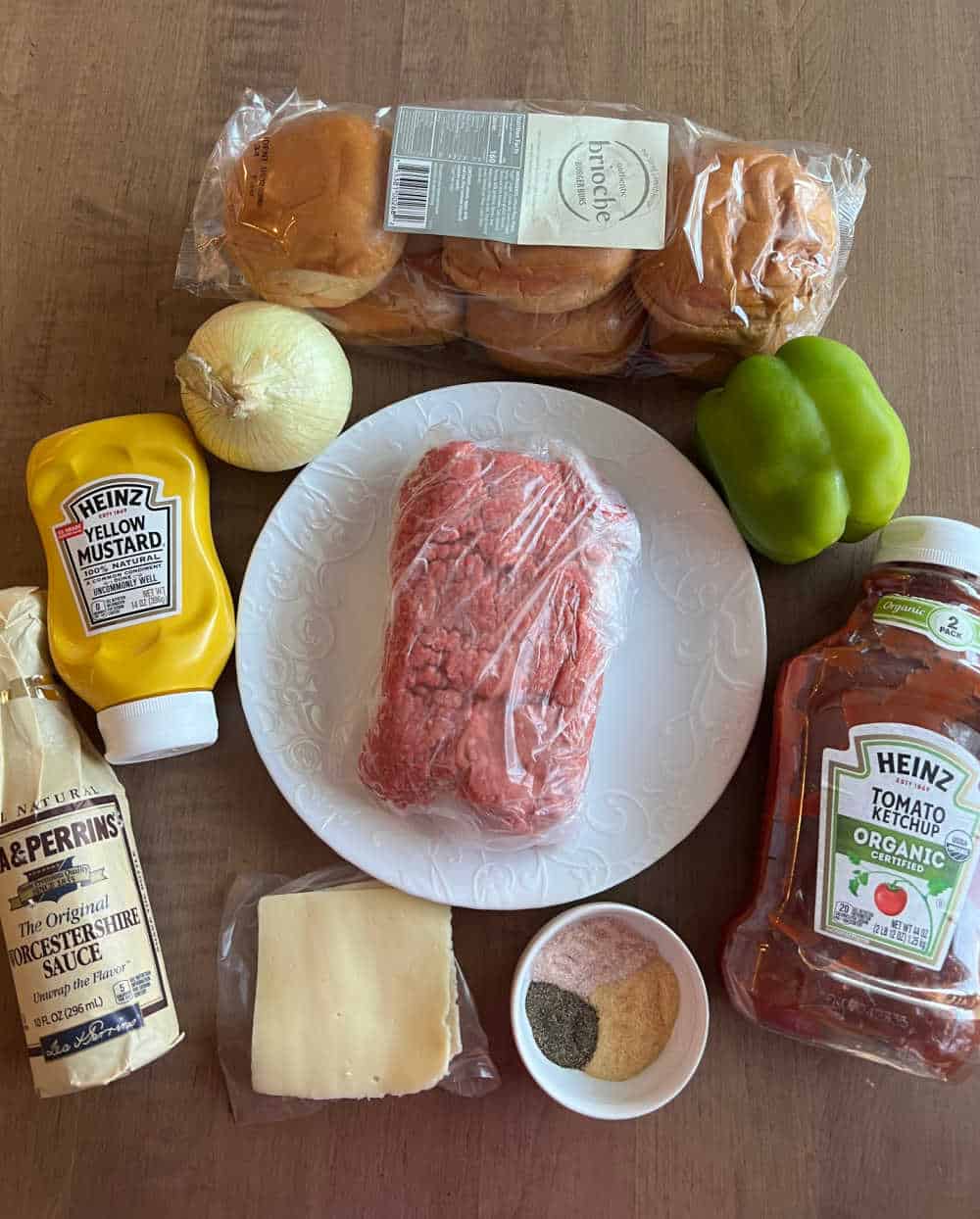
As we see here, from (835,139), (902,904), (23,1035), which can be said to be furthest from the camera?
(835,139)

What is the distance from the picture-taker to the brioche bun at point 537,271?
32.1 inches

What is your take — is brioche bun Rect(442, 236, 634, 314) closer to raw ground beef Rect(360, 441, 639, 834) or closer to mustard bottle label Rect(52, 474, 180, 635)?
raw ground beef Rect(360, 441, 639, 834)

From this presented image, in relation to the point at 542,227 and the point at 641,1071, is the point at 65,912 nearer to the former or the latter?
the point at 641,1071

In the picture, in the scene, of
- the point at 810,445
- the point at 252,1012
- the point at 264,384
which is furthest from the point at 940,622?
the point at 252,1012

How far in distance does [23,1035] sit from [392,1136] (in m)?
0.38

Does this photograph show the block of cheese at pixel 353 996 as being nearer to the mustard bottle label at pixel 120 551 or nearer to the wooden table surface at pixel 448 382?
the wooden table surface at pixel 448 382

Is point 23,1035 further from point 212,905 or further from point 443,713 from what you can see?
point 443,713

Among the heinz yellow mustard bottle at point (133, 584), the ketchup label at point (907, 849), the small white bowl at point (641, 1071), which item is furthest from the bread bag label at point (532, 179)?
the small white bowl at point (641, 1071)

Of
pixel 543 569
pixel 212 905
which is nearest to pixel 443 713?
pixel 543 569

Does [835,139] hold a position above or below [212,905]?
above

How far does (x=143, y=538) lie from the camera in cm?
87

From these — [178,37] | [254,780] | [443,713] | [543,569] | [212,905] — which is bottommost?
[212,905]

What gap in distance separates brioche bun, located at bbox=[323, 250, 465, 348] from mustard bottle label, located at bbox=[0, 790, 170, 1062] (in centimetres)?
53

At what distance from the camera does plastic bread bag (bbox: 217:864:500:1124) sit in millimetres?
877
